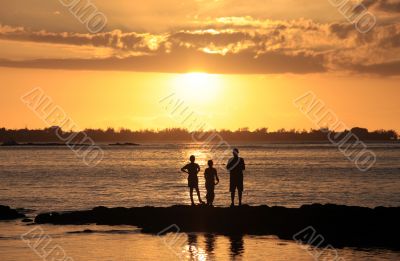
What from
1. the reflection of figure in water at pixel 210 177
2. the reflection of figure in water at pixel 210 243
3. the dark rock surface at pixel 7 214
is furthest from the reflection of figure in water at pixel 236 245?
the dark rock surface at pixel 7 214

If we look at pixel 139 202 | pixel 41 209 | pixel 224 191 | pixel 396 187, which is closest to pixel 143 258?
pixel 41 209

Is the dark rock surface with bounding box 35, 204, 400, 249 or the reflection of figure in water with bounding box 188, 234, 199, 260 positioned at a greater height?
the dark rock surface with bounding box 35, 204, 400, 249

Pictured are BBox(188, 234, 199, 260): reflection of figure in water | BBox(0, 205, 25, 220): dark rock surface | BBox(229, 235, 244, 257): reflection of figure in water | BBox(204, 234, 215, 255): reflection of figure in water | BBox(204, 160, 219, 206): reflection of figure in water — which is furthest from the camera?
BBox(0, 205, 25, 220): dark rock surface

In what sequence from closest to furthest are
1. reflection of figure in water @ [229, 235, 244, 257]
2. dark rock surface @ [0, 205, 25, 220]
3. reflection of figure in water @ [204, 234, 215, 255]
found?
reflection of figure in water @ [229, 235, 244, 257]
reflection of figure in water @ [204, 234, 215, 255]
dark rock surface @ [0, 205, 25, 220]

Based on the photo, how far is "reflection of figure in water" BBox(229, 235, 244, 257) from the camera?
27144 mm

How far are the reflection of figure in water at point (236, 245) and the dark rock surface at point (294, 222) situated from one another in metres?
1.10

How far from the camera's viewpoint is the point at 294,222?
33031 mm

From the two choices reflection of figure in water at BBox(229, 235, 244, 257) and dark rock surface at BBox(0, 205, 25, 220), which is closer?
reflection of figure in water at BBox(229, 235, 244, 257)

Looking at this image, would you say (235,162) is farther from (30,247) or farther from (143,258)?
(30,247)

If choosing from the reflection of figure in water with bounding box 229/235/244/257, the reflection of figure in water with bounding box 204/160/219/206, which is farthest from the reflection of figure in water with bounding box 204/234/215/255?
the reflection of figure in water with bounding box 204/160/219/206

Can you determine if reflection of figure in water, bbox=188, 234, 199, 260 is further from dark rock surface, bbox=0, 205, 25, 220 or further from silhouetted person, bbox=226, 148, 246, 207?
dark rock surface, bbox=0, 205, 25, 220

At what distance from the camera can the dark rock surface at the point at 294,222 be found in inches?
1222

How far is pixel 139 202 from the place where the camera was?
175 feet

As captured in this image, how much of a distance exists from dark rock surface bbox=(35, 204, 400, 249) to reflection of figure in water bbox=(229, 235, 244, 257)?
3.62ft
